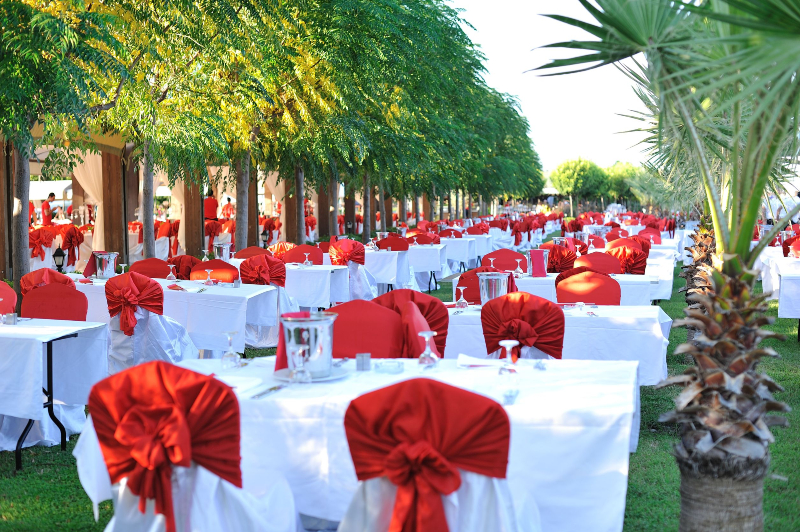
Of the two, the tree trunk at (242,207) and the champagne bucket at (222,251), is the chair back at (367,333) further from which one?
the tree trunk at (242,207)

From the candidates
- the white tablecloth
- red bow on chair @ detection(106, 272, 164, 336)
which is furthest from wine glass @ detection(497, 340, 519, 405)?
red bow on chair @ detection(106, 272, 164, 336)

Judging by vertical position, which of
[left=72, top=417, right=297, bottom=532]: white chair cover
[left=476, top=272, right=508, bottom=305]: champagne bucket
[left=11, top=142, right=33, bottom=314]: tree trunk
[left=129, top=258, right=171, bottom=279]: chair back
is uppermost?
[left=11, top=142, right=33, bottom=314]: tree trunk

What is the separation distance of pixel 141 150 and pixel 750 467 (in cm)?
1075

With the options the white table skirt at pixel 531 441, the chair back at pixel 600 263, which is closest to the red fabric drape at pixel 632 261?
the chair back at pixel 600 263

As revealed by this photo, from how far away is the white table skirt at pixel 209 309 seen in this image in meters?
8.46

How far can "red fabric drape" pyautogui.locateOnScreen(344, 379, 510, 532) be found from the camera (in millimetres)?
3062

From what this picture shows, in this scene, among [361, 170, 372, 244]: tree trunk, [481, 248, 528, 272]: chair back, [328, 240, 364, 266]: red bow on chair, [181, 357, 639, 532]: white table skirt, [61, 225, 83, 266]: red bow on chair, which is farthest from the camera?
[361, 170, 372, 244]: tree trunk

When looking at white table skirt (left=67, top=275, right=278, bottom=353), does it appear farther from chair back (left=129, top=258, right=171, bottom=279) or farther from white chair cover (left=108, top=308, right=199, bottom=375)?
chair back (left=129, top=258, right=171, bottom=279)

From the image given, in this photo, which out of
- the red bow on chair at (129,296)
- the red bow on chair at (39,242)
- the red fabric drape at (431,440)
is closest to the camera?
the red fabric drape at (431,440)

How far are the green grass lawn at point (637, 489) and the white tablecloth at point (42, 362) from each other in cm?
39

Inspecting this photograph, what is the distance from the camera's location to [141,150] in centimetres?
1268

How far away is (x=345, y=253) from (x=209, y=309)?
4234mm

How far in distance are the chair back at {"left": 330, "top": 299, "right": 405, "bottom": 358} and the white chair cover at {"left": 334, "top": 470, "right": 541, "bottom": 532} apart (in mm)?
1902

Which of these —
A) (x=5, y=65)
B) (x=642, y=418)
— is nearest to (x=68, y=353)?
(x=5, y=65)
